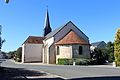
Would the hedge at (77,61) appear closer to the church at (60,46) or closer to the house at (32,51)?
the church at (60,46)

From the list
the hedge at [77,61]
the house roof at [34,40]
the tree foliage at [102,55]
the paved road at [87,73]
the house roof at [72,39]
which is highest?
the house roof at [34,40]

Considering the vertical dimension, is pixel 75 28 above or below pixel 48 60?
above

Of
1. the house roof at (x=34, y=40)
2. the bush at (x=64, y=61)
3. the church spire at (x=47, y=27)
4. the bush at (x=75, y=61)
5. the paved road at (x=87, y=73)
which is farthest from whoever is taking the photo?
the church spire at (x=47, y=27)

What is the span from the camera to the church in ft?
204

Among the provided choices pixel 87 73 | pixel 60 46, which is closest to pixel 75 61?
pixel 60 46

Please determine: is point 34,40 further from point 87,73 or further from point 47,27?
point 87,73

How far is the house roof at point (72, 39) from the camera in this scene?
62.3m

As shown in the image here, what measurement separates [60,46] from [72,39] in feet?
10.0

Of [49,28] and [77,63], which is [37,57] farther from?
[77,63]

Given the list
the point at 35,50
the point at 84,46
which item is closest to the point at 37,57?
the point at 35,50

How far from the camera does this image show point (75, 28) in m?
69.4

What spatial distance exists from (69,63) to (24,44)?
22.9m

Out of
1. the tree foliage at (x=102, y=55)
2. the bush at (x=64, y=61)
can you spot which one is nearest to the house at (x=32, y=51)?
the tree foliage at (x=102, y=55)

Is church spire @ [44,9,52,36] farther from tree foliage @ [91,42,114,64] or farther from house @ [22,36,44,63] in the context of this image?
tree foliage @ [91,42,114,64]
